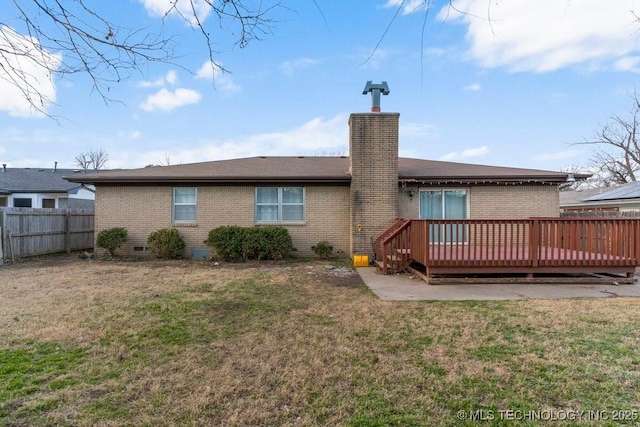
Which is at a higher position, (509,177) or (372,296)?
(509,177)

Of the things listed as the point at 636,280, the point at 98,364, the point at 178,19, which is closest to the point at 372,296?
the point at 98,364

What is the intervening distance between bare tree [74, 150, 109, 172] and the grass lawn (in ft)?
172

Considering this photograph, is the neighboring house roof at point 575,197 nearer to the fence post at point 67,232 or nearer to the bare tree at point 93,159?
the fence post at point 67,232

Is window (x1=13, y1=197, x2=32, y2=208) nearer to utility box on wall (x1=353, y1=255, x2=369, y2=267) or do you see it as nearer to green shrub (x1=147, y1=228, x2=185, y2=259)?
green shrub (x1=147, y1=228, x2=185, y2=259)

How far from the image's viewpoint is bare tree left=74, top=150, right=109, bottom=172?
1984 inches

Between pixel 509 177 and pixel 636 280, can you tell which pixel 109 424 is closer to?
pixel 636 280

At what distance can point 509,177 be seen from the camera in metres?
11.1

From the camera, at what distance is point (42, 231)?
41.1ft

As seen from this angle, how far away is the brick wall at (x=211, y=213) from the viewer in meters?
11.6

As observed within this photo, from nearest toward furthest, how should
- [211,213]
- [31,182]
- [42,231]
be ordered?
[211,213] → [42,231] → [31,182]

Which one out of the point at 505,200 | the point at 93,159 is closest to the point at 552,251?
the point at 505,200

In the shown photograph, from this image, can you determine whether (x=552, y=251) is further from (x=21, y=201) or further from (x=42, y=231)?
(x=21, y=201)

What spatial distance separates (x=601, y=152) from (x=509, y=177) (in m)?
33.6

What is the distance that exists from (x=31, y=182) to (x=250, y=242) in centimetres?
2162
